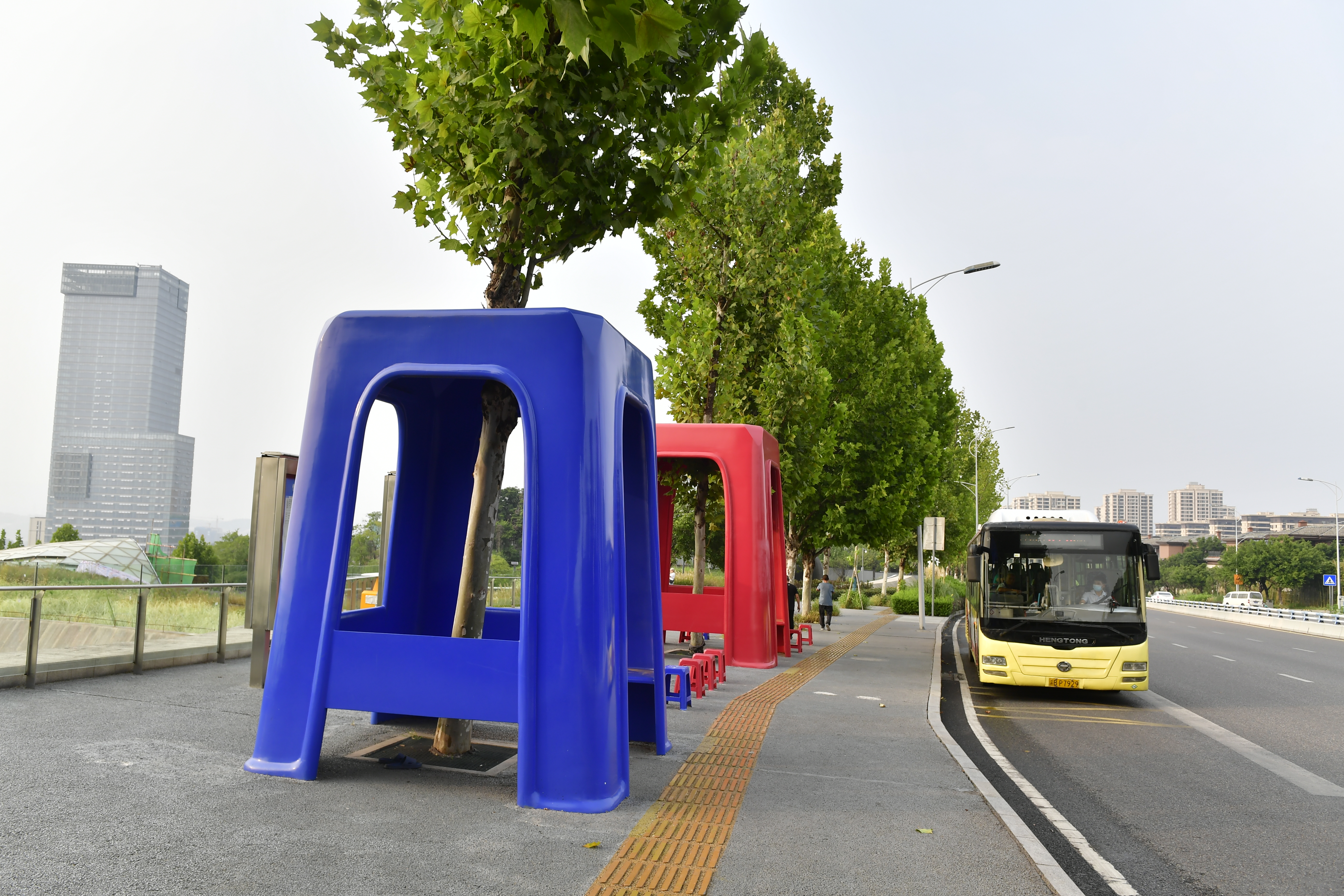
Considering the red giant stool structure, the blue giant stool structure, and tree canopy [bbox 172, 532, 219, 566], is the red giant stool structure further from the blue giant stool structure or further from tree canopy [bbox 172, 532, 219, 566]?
tree canopy [bbox 172, 532, 219, 566]

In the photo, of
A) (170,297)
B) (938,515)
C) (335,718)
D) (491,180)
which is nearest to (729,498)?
(335,718)

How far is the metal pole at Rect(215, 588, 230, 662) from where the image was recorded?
11398mm

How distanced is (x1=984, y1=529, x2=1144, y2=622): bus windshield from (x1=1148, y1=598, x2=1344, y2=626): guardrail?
26.7 metres

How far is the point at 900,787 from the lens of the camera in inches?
260

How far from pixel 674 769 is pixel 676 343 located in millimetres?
9524

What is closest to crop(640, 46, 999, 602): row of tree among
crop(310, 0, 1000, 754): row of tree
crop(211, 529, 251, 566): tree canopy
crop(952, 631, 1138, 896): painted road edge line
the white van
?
crop(310, 0, 1000, 754): row of tree

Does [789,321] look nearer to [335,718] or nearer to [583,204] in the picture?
[583,204]

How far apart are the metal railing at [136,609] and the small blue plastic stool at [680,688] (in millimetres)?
4523

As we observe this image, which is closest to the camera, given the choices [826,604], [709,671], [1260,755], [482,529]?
[482,529]

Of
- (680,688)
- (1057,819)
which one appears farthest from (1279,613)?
(1057,819)

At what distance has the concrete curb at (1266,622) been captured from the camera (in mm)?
32656

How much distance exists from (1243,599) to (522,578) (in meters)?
71.8

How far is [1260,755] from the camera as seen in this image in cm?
904

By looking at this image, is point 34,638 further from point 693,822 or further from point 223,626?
point 693,822
